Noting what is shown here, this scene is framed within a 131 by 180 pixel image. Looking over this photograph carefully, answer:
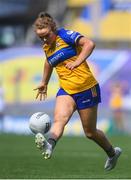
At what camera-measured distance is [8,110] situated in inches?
1220

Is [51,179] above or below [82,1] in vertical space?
above

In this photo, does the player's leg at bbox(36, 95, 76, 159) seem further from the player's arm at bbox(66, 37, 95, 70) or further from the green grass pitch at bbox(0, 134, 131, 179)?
the green grass pitch at bbox(0, 134, 131, 179)

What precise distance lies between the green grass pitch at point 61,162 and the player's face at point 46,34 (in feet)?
6.84

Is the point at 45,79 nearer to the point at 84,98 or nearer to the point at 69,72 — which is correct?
the point at 69,72

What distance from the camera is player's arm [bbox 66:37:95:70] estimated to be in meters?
12.7

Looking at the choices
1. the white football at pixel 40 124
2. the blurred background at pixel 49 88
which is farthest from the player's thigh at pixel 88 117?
the blurred background at pixel 49 88

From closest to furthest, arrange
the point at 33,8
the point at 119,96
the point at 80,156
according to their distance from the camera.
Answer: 1. the point at 80,156
2. the point at 119,96
3. the point at 33,8

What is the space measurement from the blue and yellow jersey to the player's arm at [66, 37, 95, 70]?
0.42 ft

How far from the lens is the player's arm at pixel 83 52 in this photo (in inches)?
500

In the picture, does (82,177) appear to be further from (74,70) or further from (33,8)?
(33,8)

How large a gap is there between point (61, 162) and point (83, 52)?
15.3 feet

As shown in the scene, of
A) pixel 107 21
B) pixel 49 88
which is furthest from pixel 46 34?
pixel 107 21

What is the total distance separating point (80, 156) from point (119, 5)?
67.0 ft

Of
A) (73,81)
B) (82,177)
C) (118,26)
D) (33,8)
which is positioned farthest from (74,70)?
(33,8)
